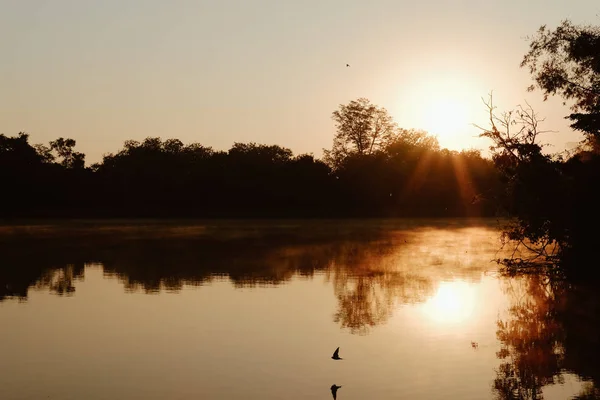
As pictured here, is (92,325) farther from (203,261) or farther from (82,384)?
(203,261)

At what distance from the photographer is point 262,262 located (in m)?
31.4

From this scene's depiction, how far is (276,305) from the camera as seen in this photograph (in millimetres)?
19688

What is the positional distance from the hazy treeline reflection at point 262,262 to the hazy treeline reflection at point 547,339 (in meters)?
2.95

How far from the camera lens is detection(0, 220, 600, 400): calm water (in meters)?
11.6

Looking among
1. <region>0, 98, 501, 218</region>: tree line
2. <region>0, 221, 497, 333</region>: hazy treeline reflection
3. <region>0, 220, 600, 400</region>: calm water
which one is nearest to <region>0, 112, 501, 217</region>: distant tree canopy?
<region>0, 98, 501, 218</region>: tree line

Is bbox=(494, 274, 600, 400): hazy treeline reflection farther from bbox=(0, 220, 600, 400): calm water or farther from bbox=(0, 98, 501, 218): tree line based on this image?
bbox=(0, 98, 501, 218): tree line

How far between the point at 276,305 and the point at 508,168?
1350 centimetres

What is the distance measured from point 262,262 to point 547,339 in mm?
17307

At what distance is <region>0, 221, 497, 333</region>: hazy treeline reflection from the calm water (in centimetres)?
13

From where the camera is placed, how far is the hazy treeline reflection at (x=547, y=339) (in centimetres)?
1195

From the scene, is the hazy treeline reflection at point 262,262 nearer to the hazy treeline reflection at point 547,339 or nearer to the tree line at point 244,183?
the hazy treeline reflection at point 547,339

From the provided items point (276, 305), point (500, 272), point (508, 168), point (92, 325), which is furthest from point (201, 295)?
point (508, 168)

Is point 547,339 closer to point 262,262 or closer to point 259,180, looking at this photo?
point 262,262

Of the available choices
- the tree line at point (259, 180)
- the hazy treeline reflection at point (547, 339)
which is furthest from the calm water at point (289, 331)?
the tree line at point (259, 180)
